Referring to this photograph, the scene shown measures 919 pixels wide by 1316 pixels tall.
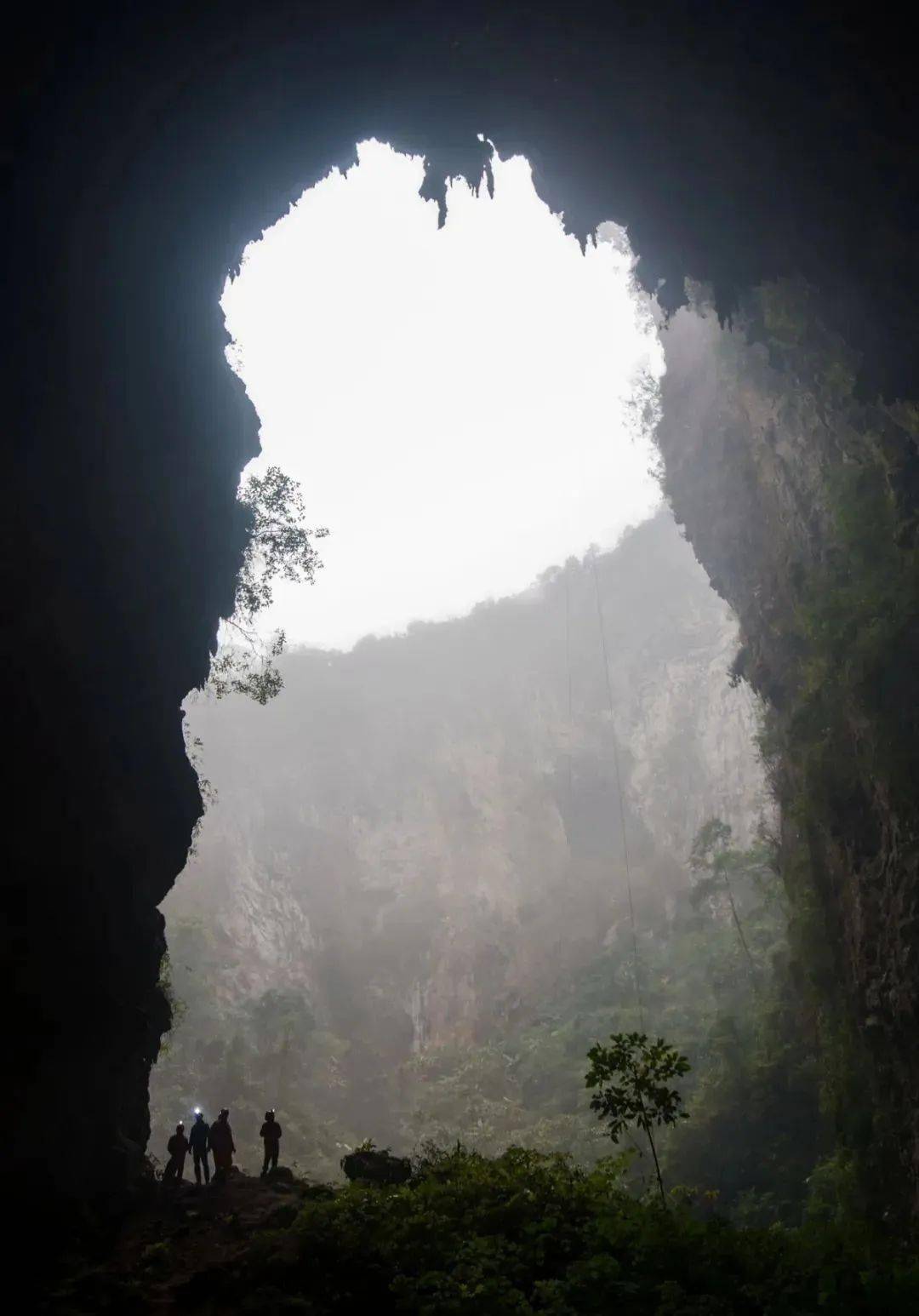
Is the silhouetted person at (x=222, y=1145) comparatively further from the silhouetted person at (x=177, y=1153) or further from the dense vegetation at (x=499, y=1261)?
the dense vegetation at (x=499, y=1261)

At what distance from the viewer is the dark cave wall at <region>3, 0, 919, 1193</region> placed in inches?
341

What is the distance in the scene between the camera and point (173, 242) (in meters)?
12.1

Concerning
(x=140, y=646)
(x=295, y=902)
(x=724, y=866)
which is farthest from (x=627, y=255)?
(x=295, y=902)

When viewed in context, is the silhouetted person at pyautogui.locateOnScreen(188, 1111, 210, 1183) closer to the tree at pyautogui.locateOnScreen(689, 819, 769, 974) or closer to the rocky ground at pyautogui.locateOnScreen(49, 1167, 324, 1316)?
the rocky ground at pyautogui.locateOnScreen(49, 1167, 324, 1316)

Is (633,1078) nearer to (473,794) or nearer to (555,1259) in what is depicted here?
(555,1259)

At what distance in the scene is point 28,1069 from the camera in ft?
28.9

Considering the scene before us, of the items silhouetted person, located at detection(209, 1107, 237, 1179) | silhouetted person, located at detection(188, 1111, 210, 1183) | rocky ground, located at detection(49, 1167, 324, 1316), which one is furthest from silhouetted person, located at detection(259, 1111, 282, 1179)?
silhouetted person, located at detection(188, 1111, 210, 1183)

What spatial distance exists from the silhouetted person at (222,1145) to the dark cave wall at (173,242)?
1193 millimetres

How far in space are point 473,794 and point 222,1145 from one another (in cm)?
3022

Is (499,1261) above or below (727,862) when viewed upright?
below

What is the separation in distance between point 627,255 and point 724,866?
21.6 m

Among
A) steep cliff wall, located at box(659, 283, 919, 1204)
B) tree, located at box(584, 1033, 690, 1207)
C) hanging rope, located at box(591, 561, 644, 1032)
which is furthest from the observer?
hanging rope, located at box(591, 561, 644, 1032)

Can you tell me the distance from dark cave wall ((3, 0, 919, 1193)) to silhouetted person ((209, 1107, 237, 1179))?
3.91ft

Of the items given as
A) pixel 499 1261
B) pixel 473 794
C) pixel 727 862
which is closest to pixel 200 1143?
pixel 499 1261
